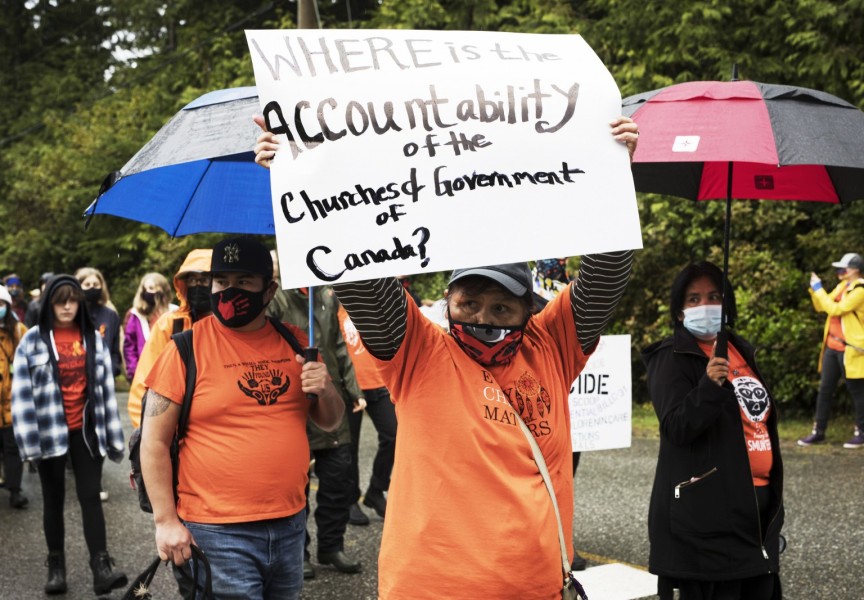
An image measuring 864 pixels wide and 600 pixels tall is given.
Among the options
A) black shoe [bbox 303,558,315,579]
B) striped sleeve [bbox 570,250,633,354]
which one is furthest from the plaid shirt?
striped sleeve [bbox 570,250,633,354]

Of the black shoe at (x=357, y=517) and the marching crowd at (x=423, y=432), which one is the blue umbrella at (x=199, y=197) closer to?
the marching crowd at (x=423, y=432)

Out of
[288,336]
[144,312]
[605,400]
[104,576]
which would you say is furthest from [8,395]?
[288,336]

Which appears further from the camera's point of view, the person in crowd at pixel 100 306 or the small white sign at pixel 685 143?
the person in crowd at pixel 100 306

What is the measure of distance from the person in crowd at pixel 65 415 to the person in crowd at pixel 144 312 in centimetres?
208

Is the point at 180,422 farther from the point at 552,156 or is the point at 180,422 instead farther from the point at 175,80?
the point at 175,80

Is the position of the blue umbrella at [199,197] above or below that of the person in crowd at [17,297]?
above

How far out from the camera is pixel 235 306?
391 cm

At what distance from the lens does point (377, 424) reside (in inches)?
313

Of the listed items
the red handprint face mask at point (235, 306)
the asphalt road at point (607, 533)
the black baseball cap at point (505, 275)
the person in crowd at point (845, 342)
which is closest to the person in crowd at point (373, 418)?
the asphalt road at point (607, 533)

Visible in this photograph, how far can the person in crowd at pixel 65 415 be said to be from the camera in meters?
6.32

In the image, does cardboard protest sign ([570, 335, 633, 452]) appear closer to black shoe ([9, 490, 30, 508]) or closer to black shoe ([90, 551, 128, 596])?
black shoe ([90, 551, 128, 596])

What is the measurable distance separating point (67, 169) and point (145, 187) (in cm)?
2329

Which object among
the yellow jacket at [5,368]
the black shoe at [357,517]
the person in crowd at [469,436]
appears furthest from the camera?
the yellow jacket at [5,368]

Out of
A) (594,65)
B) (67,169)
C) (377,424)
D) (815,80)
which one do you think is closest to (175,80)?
(67,169)
